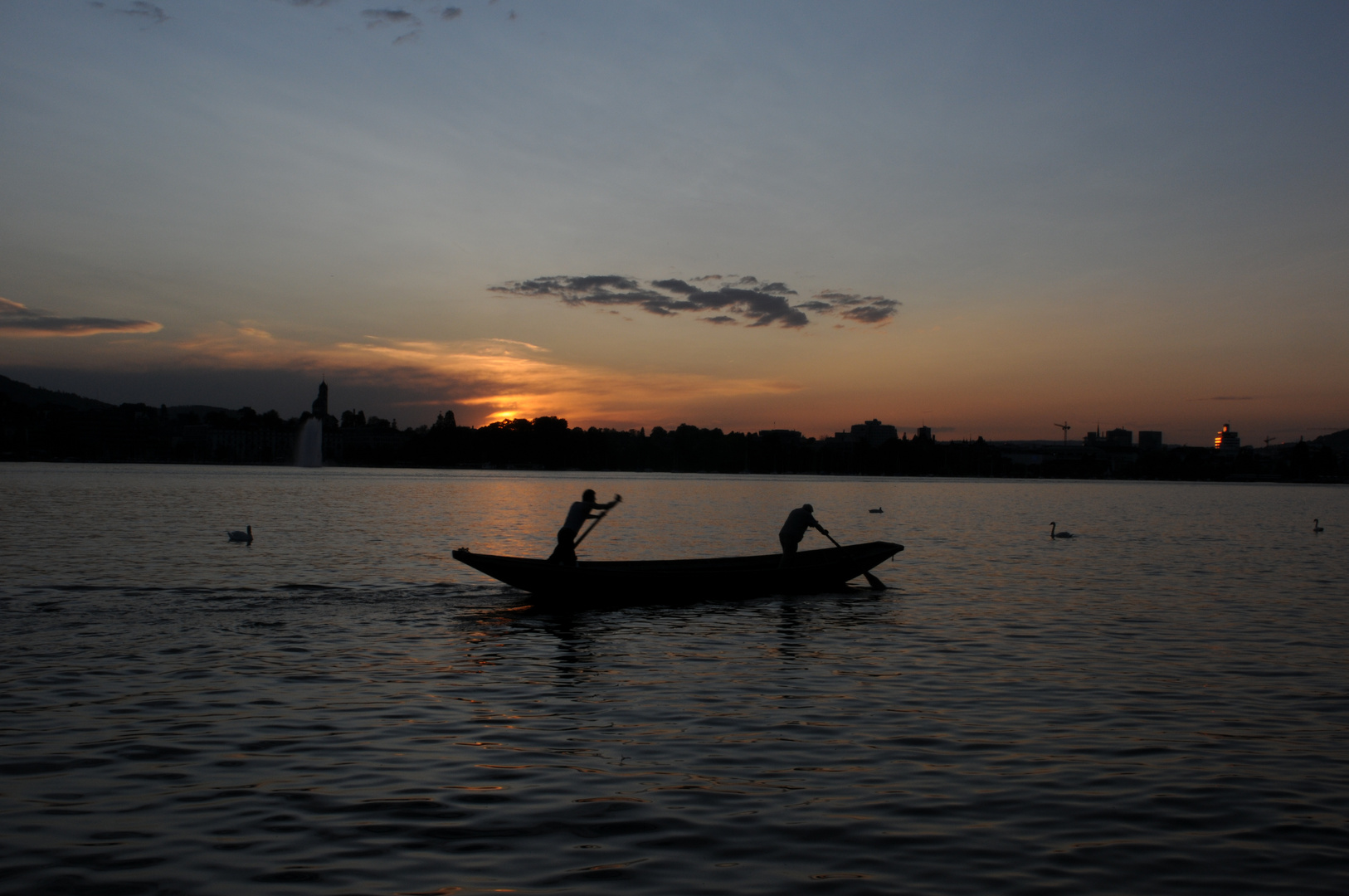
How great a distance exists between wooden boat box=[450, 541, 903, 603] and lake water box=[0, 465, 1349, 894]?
0.68 metres

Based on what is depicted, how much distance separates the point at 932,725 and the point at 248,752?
8.57 metres

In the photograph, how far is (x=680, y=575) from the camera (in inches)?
984

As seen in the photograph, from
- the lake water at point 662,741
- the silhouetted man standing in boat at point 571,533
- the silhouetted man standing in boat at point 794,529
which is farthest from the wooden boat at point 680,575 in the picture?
the lake water at point 662,741

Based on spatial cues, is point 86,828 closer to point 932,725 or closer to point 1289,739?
point 932,725

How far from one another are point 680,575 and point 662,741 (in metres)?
13.2

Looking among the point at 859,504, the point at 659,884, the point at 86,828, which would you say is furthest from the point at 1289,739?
the point at 859,504

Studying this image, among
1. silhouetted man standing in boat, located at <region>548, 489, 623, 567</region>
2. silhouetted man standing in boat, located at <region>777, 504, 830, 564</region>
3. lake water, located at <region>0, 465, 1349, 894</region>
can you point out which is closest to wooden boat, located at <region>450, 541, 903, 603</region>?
silhouetted man standing in boat, located at <region>777, 504, 830, 564</region>

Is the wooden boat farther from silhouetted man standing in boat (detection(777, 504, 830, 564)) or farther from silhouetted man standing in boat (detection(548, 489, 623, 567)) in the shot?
silhouetted man standing in boat (detection(548, 489, 623, 567))

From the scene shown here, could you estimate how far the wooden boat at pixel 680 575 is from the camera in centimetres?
2341

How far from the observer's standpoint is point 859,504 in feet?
343

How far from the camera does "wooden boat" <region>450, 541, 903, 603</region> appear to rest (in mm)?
23406

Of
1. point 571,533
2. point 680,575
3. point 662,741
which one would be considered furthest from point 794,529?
point 662,741

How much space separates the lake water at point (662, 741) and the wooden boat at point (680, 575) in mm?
682

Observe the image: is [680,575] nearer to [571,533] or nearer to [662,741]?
[571,533]
